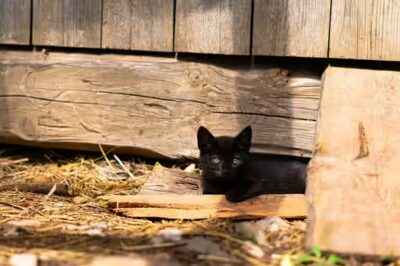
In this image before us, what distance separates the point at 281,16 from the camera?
4.62 metres

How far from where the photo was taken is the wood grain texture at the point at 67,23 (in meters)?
5.16

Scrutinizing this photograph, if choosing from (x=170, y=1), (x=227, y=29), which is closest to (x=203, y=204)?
(x=227, y=29)

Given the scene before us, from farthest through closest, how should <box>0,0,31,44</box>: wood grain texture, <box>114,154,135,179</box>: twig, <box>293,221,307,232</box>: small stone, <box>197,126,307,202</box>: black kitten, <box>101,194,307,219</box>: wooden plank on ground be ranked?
<box>0,0,31,44</box>: wood grain texture
<box>114,154,135,179</box>: twig
<box>197,126,307,202</box>: black kitten
<box>101,194,307,219</box>: wooden plank on ground
<box>293,221,307,232</box>: small stone

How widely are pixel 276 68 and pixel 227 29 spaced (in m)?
0.49

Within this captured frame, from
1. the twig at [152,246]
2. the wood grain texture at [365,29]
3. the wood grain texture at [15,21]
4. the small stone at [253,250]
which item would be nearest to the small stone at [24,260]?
the twig at [152,246]

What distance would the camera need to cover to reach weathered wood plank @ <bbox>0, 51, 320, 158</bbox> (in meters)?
4.77

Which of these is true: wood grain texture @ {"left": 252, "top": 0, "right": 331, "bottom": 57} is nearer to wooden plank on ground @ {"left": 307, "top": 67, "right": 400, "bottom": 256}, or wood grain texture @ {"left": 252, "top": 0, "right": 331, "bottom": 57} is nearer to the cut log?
wooden plank on ground @ {"left": 307, "top": 67, "right": 400, "bottom": 256}

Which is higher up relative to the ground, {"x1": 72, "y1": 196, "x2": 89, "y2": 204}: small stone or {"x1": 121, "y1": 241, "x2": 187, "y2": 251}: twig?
{"x1": 121, "y1": 241, "x2": 187, "y2": 251}: twig

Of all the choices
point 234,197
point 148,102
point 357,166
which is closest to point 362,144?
point 357,166

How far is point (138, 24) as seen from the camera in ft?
16.5

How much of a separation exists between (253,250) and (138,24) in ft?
8.07

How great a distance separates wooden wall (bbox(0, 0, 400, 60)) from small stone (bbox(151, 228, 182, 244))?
1.72 metres

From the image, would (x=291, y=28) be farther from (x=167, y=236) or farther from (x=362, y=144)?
(x=167, y=236)

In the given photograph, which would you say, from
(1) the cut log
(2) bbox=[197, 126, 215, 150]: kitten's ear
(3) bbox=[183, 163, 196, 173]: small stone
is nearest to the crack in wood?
(2) bbox=[197, 126, 215, 150]: kitten's ear
